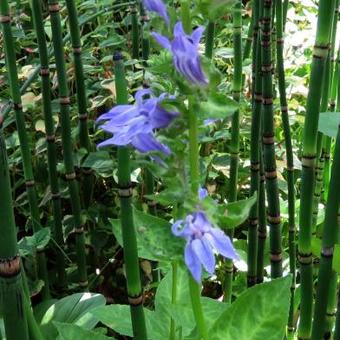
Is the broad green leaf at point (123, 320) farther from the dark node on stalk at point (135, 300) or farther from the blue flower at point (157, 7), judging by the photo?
the blue flower at point (157, 7)

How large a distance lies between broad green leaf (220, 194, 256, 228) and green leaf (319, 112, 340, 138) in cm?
31

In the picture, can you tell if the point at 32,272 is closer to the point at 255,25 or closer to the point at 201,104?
the point at 255,25

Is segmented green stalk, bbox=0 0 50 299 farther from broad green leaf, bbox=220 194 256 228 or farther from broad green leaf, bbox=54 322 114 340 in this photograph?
broad green leaf, bbox=220 194 256 228

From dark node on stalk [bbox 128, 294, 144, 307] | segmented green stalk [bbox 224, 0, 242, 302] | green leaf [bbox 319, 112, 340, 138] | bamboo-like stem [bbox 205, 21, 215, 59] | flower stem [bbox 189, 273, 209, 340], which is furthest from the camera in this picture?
segmented green stalk [bbox 224, 0, 242, 302]

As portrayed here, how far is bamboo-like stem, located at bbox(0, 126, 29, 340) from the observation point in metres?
0.58

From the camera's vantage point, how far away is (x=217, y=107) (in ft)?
1.78

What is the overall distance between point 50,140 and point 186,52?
86 centimetres

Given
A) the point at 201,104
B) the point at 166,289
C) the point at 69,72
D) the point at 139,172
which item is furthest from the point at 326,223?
the point at 69,72

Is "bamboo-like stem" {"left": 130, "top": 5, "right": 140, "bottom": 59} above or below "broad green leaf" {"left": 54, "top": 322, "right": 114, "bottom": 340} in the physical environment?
above

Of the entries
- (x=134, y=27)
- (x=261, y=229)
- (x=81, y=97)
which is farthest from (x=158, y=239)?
(x=134, y=27)

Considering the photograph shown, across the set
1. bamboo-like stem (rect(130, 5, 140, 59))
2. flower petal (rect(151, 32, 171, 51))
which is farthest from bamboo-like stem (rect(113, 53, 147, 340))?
bamboo-like stem (rect(130, 5, 140, 59))

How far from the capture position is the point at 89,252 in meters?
1.50

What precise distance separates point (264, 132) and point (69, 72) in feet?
2.16

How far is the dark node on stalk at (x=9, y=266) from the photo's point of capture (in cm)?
61
